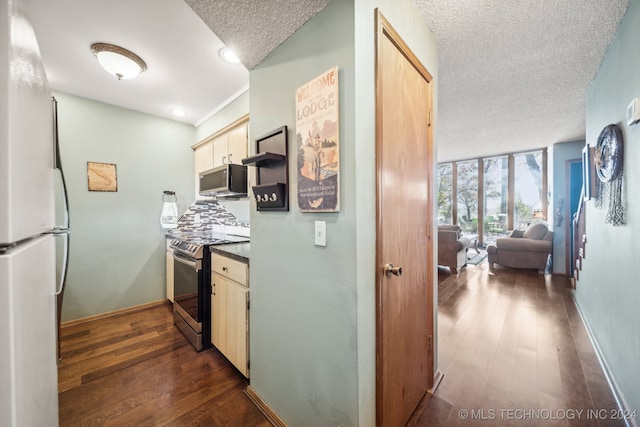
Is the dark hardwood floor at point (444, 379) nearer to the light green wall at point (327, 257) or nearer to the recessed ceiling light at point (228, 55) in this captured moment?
the light green wall at point (327, 257)

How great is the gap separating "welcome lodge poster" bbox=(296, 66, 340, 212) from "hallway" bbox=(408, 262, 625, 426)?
1.44 metres

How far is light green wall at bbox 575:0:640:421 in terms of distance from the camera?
1399mm

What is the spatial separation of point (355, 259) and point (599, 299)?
2.59 m

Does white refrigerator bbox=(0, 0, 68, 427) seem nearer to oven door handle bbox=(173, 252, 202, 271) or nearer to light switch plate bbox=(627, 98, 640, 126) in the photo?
oven door handle bbox=(173, 252, 202, 271)

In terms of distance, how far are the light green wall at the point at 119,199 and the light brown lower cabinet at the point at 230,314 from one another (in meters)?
1.68

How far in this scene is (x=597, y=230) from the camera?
2127 mm

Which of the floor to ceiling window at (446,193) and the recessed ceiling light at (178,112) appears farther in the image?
the floor to ceiling window at (446,193)

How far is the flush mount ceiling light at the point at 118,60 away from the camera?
182 centimetres

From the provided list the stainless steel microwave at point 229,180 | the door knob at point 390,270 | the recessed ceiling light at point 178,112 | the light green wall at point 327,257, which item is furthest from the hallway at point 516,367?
the recessed ceiling light at point 178,112

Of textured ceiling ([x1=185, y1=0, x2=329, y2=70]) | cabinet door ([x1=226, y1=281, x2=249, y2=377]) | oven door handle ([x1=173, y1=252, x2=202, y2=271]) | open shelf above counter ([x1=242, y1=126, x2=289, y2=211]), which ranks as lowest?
cabinet door ([x1=226, y1=281, x2=249, y2=377])

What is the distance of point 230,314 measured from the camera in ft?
6.02

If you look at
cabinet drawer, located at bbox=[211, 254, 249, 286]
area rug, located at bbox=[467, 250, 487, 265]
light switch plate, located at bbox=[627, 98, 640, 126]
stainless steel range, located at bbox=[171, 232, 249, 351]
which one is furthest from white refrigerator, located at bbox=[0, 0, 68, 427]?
area rug, located at bbox=[467, 250, 487, 265]

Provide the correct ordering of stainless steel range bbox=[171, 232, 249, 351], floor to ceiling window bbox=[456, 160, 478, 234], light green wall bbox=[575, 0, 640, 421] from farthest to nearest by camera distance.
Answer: floor to ceiling window bbox=[456, 160, 478, 234]
stainless steel range bbox=[171, 232, 249, 351]
light green wall bbox=[575, 0, 640, 421]

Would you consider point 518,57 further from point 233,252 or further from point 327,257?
point 233,252
